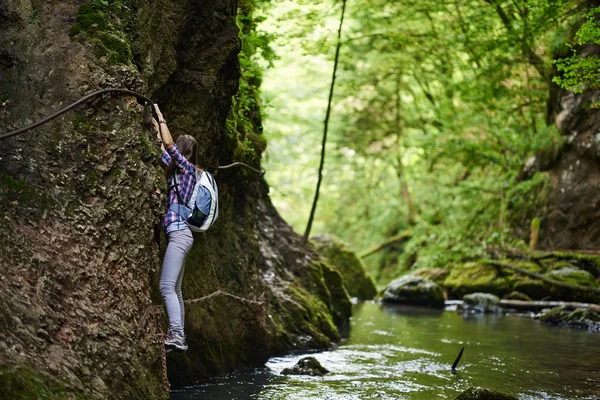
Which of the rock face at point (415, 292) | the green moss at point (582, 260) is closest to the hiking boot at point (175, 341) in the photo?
the rock face at point (415, 292)

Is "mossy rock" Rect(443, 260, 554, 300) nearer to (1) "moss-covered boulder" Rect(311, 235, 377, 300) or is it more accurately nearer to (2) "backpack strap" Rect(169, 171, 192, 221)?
(1) "moss-covered boulder" Rect(311, 235, 377, 300)

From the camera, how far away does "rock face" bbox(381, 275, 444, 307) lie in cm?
1866

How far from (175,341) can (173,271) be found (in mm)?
643

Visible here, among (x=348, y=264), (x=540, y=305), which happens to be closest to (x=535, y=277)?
(x=540, y=305)

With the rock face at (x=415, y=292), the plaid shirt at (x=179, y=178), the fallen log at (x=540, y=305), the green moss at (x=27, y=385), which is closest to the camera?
the green moss at (x=27, y=385)

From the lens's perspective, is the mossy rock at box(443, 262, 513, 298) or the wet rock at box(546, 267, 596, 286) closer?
the wet rock at box(546, 267, 596, 286)

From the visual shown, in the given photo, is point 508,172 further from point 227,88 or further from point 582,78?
point 227,88

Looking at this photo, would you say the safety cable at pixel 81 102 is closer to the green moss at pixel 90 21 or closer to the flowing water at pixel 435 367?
the green moss at pixel 90 21

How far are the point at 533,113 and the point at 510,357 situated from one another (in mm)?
13220

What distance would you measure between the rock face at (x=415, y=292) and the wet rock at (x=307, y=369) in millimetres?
10658

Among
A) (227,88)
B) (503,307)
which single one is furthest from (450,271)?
(227,88)

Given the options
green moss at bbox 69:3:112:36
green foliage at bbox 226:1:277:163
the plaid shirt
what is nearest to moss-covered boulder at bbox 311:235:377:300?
green foliage at bbox 226:1:277:163

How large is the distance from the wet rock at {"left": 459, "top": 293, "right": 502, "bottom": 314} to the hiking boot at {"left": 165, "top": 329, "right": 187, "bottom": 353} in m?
12.7

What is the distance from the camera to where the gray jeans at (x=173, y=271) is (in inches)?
232
